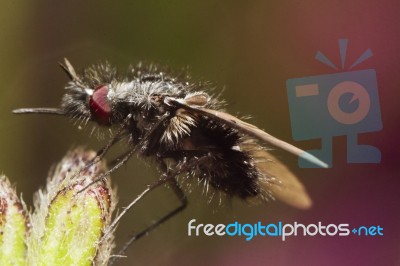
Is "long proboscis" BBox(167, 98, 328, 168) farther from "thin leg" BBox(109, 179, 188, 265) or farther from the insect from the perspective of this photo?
"thin leg" BBox(109, 179, 188, 265)

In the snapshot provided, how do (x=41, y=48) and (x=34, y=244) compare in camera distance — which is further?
(x=41, y=48)

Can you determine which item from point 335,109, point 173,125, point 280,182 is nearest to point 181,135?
point 173,125

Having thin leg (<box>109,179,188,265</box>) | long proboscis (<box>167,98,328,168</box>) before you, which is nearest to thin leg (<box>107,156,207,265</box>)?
thin leg (<box>109,179,188,265</box>)

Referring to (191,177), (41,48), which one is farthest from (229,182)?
(41,48)

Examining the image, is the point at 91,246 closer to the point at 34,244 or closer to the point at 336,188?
the point at 34,244

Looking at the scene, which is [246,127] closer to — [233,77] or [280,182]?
[280,182]

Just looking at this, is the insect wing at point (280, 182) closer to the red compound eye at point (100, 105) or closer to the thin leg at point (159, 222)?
the thin leg at point (159, 222)
